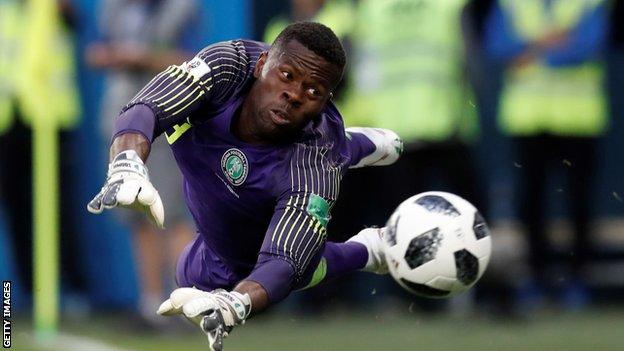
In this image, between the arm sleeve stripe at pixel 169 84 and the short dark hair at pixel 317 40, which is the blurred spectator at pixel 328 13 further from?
the arm sleeve stripe at pixel 169 84

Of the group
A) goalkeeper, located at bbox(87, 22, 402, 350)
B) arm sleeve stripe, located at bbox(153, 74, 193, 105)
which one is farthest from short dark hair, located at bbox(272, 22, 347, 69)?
arm sleeve stripe, located at bbox(153, 74, 193, 105)

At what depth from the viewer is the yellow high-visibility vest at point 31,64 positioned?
12.0 meters

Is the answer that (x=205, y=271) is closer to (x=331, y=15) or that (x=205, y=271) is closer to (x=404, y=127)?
(x=404, y=127)

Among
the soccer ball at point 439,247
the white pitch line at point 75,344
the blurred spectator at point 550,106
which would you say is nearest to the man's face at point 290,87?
the soccer ball at point 439,247

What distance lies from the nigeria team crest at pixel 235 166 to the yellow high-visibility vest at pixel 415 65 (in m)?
4.75

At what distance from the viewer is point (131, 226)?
13125 millimetres

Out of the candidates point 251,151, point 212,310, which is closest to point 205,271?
point 251,151

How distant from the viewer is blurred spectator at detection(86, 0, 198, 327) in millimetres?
12258

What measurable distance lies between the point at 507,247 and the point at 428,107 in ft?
5.02

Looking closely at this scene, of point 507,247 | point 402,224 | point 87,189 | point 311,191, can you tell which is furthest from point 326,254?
point 87,189

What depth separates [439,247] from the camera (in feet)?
27.3

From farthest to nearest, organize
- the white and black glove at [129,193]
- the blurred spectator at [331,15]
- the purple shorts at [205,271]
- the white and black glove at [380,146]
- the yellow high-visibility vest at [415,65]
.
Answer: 1. the blurred spectator at [331,15]
2. the yellow high-visibility vest at [415,65]
3. the white and black glove at [380,146]
4. the purple shorts at [205,271]
5. the white and black glove at [129,193]

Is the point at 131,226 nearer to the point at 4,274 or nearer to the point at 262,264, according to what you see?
the point at 4,274

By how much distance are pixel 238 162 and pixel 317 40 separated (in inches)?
28.8
